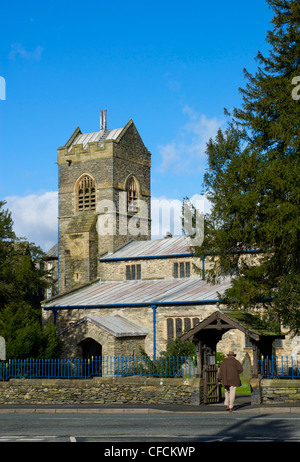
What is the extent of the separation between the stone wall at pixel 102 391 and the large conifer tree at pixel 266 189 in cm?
396

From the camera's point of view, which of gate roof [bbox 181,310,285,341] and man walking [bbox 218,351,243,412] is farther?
gate roof [bbox 181,310,285,341]

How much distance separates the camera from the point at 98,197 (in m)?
47.4

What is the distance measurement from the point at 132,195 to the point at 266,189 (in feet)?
92.8

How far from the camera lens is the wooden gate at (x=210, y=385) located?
66.1ft

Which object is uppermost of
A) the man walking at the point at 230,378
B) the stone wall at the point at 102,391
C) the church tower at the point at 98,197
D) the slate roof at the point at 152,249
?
the church tower at the point at 98,197

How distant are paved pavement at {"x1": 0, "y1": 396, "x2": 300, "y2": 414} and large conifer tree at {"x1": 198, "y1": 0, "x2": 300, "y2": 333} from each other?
4236 millimetres

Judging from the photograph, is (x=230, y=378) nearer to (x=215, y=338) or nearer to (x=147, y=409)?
(x=147, y=409)

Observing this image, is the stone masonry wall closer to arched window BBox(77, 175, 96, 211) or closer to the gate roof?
the gate roof

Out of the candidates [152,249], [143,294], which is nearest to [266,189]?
[143,294]

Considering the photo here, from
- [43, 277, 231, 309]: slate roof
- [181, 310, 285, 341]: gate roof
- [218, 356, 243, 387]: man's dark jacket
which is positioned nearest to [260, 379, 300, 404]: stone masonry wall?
[181, 310, 285, 341]: gate roof

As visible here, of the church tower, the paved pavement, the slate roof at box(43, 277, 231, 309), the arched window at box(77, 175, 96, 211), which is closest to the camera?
the paved pavement

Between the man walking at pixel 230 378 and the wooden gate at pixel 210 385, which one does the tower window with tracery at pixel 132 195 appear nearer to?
the wooden gate at pixel 210 385

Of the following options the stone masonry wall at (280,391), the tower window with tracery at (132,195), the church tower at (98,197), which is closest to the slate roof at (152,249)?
the church tower at (98,197)

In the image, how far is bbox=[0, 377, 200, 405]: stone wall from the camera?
20.4 m
